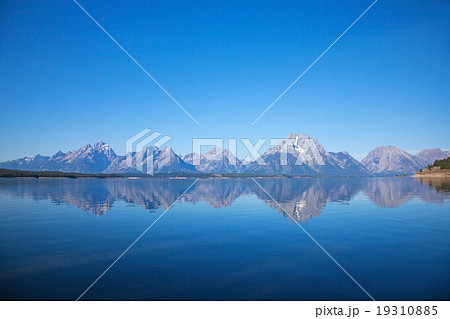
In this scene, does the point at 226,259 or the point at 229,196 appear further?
the point at 229,196

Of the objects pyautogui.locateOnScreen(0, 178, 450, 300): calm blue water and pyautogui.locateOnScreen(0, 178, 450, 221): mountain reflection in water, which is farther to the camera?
pyautogui.locateOnScreen(0, 178, 450, 221): mountain reflection in water

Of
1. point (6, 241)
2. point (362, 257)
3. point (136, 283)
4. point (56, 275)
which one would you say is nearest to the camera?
point (136, 283)

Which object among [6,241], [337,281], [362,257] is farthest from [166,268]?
[6,241]

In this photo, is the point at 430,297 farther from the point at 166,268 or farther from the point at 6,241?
the point at 6,241

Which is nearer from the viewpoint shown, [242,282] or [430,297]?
[430,297]

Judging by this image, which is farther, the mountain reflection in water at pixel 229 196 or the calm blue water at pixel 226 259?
the mountain reflection in water at pixel 229 196

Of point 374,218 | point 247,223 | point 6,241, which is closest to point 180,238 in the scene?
point 247,223

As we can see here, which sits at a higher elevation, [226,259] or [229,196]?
[226,259]

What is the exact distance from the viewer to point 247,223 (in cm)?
3438

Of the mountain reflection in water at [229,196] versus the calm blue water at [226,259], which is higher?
the calm blue water at [226,259]

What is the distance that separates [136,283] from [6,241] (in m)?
17.3

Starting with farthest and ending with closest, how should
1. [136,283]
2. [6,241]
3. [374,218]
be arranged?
[374,218], [6,241], [136,283]

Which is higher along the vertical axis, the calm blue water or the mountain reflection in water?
the calm blue water
